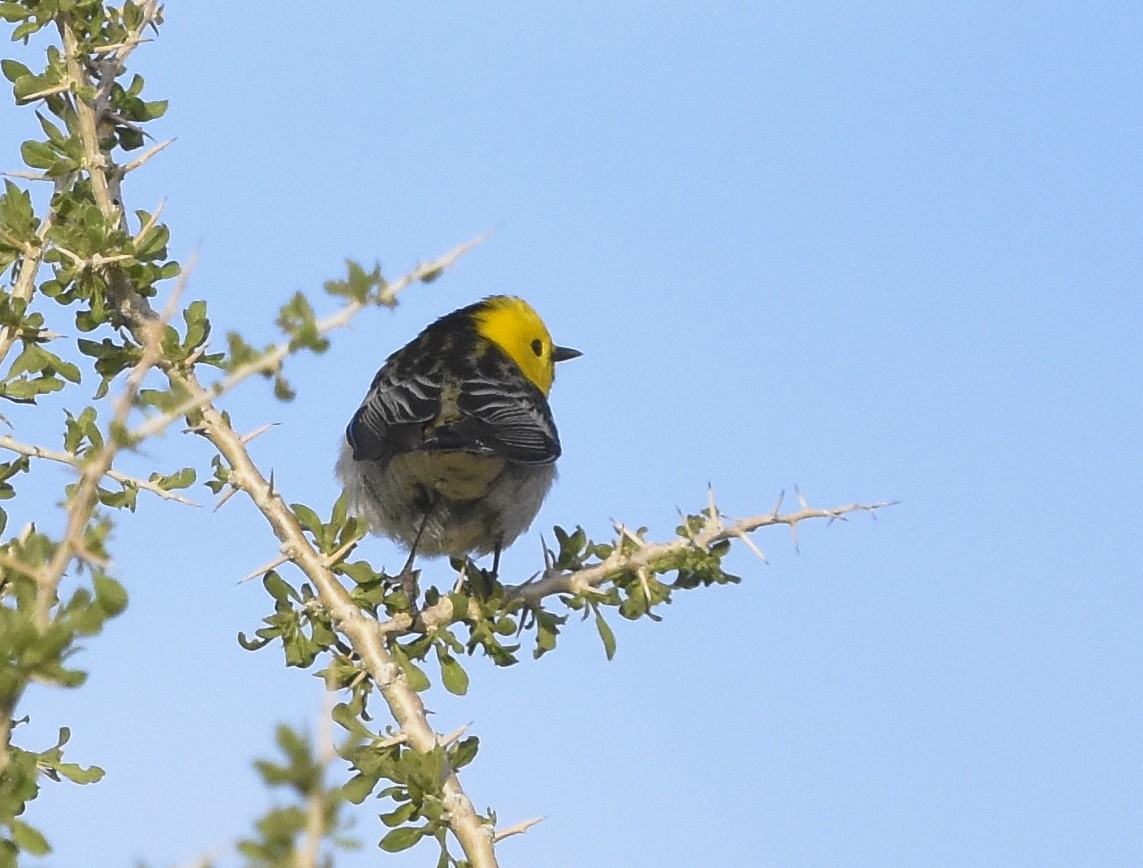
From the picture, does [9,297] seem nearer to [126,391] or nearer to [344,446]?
[126,391]

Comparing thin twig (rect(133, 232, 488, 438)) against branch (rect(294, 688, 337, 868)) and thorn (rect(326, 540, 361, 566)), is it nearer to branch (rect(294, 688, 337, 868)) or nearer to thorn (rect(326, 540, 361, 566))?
branch (rect(294, 688, 337, 868))

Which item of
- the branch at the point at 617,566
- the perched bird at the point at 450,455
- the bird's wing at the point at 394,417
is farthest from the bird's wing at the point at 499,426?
the branch at the point at 617,566

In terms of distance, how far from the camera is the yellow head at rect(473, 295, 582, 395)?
31.5 ft

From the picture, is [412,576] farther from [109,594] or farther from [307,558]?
[109,594]

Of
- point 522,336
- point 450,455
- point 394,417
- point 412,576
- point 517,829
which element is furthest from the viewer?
point 522,336

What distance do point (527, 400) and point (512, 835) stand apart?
4306 mm

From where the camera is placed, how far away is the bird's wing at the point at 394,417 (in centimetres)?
721

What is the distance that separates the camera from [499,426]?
740cm

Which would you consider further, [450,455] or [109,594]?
[450,455]

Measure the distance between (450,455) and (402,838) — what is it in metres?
3.26

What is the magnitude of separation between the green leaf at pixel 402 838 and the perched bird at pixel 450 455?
315 cm

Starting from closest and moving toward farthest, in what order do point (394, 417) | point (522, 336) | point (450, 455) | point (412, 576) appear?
1. point (412, 576)
2. point (450, 455)
3. point (394, 417)
4. point (522, 336)

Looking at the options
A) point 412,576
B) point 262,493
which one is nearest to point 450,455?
point 412,576

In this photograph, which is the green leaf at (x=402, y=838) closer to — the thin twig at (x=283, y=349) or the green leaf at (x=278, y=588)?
the green leaf at (x=278, y=588)
